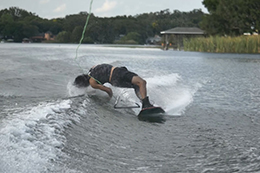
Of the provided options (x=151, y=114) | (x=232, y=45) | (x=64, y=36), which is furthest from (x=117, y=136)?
(x=64, y=36)

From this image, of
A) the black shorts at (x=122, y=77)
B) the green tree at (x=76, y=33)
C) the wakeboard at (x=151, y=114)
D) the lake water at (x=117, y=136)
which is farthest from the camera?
the green tree at (x=76, y=33)

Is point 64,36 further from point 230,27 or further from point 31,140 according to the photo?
point 31,140

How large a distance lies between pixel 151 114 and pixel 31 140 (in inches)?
154

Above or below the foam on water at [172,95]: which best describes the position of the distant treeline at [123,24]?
above

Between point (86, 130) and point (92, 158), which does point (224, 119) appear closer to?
point (86, 130)

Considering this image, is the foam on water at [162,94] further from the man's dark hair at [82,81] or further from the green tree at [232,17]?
the green tree at [232,17]

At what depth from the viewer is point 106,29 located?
443ft

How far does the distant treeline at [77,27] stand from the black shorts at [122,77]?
87.4 m

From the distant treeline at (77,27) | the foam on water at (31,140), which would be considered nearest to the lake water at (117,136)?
the foam on water at (31,140)

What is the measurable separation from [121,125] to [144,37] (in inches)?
5734

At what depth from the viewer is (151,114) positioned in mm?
8648

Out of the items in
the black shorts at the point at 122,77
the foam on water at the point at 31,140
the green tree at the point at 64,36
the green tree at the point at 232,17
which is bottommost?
the green tree at the point at 64,36

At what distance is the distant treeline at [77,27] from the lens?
11369 cm

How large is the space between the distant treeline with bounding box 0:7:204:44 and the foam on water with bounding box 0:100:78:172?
90301 millimetres
